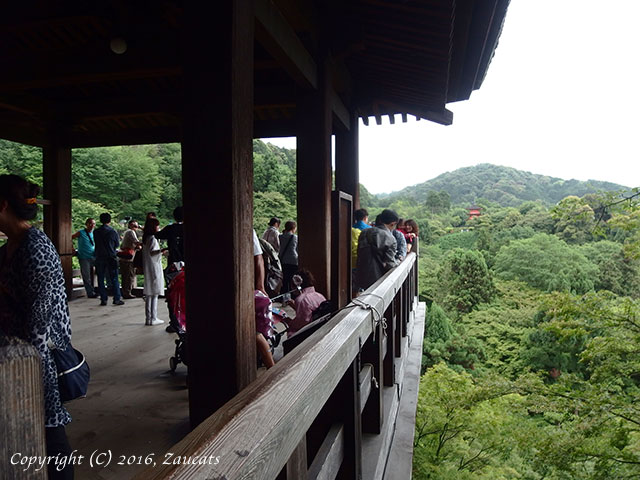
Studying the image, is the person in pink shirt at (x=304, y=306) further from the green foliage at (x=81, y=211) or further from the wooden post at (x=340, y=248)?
the green foliage at (x=81, y=211)

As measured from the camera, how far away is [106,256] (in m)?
6.01

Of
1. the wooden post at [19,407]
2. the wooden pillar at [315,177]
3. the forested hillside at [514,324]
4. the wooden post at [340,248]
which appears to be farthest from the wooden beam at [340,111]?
the forested hillside at [514,324]

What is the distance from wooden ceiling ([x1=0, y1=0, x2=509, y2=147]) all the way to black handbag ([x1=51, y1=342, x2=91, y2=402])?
6.35ft

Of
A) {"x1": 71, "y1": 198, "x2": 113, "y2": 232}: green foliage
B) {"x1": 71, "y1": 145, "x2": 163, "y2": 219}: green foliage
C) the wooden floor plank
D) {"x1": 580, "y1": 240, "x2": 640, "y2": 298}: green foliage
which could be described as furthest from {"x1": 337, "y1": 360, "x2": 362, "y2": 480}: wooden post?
{"x1": 580, "y1": 240, "x2": 640, "y2": 298}: green foliage

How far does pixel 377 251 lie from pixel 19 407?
3.69 metres

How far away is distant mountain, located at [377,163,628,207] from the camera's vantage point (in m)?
80.5

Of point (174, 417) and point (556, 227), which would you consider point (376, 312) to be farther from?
point (556, 227)

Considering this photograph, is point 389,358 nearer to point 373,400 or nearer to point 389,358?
point 389,358

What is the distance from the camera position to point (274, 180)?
24.6 meters

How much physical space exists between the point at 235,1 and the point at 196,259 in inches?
42.8

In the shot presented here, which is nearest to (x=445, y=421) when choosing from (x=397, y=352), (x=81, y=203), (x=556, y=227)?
(x=397, y=352)

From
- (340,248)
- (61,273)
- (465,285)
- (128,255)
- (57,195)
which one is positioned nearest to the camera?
(61,273)

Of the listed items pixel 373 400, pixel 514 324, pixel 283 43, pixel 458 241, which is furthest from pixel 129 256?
pixel 458 241

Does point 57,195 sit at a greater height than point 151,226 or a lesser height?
greater
